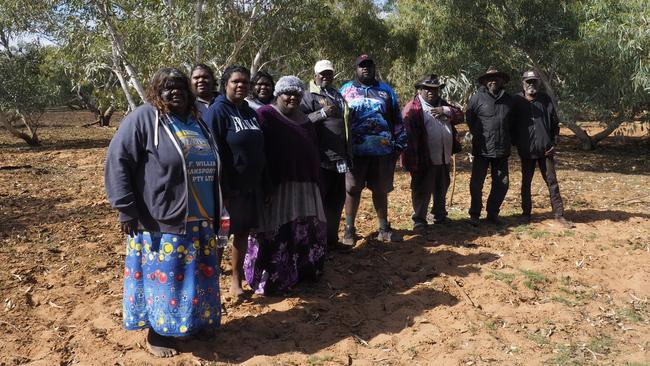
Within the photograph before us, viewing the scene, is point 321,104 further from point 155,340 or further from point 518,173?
point 518,173

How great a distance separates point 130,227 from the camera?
332 centimetres

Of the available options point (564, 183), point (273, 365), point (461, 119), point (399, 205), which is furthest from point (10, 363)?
point (564, 183)

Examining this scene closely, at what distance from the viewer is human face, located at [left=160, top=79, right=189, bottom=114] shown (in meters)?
3.36

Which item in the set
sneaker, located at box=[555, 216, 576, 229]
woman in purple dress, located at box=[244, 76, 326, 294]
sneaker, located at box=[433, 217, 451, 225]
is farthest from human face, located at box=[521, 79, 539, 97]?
woman in purple dress, located at box=[244, 76, 326, 294]

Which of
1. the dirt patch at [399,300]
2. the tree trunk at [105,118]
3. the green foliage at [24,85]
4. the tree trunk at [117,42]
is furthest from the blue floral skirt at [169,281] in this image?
the tree trunk at [105,118]

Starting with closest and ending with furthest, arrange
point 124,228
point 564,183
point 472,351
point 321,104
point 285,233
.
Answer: point 124,228 → point 472,351 → point 285,233 → point 321,104 → point 564,183

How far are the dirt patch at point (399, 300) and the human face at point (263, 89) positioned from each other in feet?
4.94

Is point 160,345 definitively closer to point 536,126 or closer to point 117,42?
point 536,126

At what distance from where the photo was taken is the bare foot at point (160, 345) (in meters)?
3.57

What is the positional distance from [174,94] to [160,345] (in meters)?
1.49

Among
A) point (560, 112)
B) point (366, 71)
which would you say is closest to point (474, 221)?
point (366, 71)

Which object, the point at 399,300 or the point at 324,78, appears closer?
the point at 399,300

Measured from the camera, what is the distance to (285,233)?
449cm

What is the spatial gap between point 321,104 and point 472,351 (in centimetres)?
226
